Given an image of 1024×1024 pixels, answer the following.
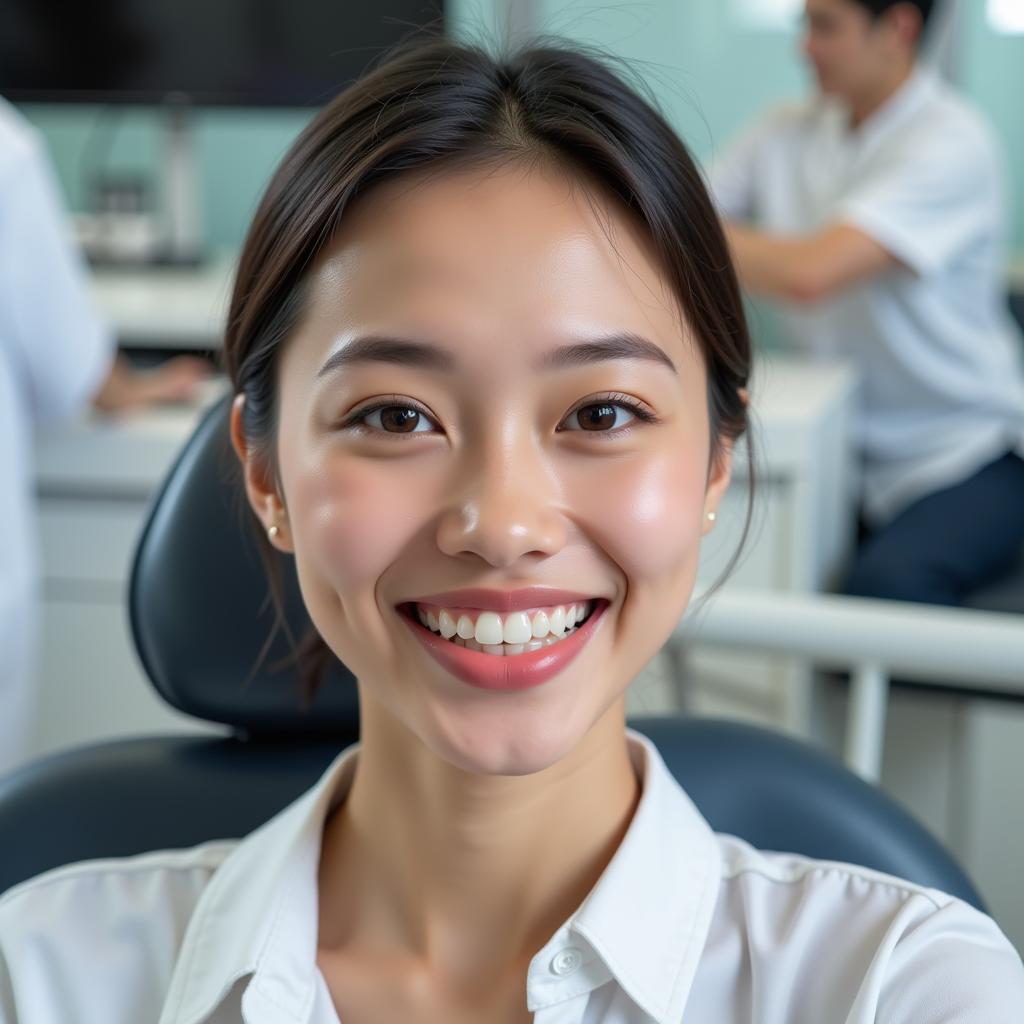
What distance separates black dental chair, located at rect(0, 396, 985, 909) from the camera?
1.02 m

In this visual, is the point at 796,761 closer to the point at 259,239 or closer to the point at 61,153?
the point at 259,239

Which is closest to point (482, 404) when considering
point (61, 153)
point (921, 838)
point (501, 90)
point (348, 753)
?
point (501, 90)

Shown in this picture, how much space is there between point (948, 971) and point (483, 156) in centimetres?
47

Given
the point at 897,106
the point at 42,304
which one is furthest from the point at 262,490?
the point at 897,106

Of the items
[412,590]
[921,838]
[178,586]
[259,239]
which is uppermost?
[259,239]

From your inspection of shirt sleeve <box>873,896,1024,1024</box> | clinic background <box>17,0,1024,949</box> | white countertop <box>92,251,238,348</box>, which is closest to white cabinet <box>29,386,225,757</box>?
white countertop <box>92,251,238,348</box>

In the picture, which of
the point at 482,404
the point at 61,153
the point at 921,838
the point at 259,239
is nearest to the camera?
the point at 482,404

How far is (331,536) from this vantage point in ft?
2.45

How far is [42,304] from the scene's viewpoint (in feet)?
5.54

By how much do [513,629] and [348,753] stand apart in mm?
252

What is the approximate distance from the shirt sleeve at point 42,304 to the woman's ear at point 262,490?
2.70 ft

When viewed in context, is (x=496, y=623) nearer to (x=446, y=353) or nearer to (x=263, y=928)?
(x=446, y=353)

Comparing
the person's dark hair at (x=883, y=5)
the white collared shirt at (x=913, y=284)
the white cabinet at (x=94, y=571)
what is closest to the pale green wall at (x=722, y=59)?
the white collared shirt at (x=913, y=284)

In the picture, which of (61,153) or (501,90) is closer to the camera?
(501,90)
